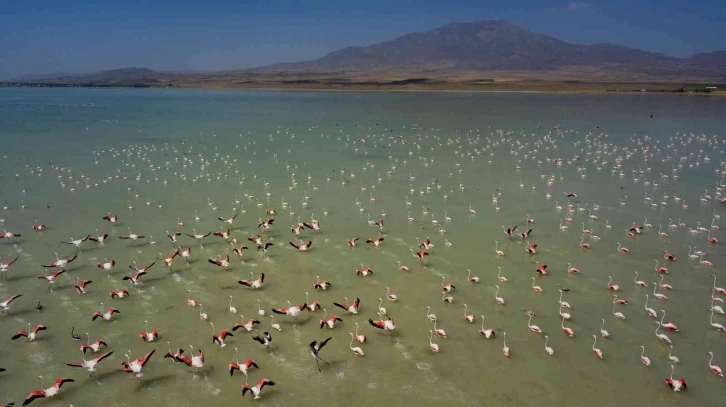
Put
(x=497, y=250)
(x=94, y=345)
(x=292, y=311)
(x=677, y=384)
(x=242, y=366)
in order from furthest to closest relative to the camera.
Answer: (x=497, y=250)
(x=292, y=311)
(x=94, y=345)
(x=242, y=366)
(x=677, y=384)

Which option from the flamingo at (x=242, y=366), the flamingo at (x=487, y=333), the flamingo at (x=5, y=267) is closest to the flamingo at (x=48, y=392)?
the flamingo at (x=242, y=366)

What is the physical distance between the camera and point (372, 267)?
606 inches

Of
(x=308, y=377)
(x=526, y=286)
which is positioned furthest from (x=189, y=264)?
(x=526, y=286)

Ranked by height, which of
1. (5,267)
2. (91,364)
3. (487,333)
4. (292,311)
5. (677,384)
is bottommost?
(677,384)

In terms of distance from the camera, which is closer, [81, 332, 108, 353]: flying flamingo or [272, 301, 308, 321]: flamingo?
[81, 332, 108, 353]: flying flamingo

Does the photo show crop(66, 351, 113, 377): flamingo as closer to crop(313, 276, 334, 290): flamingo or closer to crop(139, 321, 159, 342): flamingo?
crop(139, 321, 159, 342): flamingo

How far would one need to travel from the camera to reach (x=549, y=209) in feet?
69.3

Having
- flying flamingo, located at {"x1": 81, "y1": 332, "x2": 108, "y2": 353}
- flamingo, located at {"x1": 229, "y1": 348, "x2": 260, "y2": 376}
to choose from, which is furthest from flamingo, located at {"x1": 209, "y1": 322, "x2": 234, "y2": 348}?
flying flamingo, located at {"x1": 81, "y1": 332, "x2": 108, "y2": 353}

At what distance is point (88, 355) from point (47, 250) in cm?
719

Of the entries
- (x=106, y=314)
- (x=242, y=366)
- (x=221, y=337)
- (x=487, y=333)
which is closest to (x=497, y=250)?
(x=487, y=333)

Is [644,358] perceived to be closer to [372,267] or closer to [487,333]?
[487,333]

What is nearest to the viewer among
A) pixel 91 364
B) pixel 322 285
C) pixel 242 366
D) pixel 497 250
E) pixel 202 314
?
pixel 91 364

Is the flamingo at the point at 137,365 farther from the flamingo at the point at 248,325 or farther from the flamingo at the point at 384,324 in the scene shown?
the flamingo at the point at 384,324

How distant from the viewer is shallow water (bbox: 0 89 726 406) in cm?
1010
